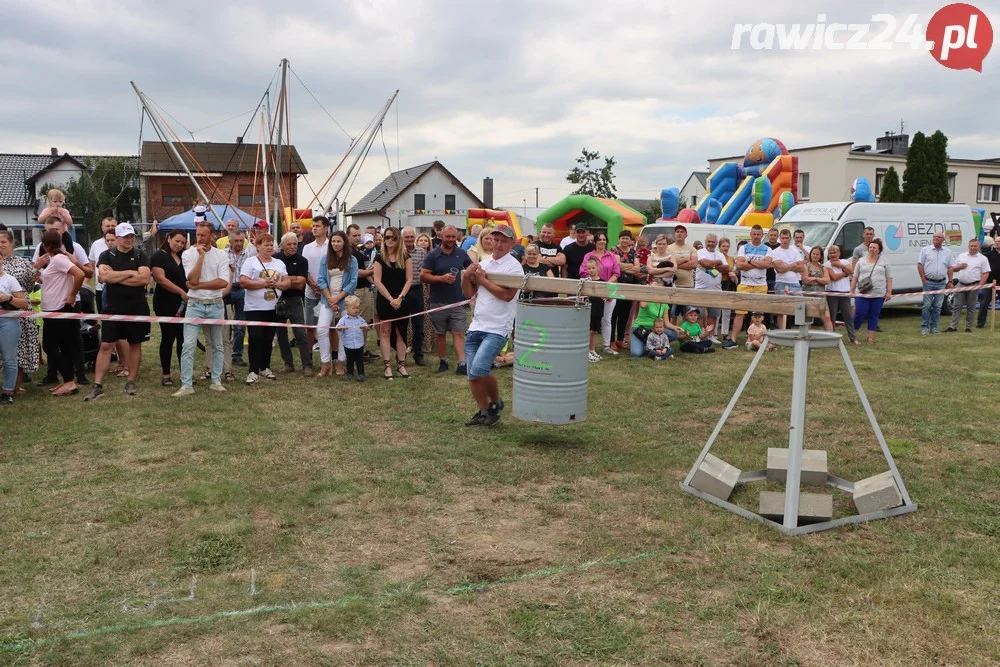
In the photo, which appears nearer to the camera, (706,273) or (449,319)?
(449,319)

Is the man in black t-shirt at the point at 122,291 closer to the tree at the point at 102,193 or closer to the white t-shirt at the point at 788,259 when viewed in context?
the white t-shirt at the point at 788,259

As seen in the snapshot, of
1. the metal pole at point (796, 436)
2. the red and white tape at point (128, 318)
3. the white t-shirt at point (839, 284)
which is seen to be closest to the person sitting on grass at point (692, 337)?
the white t-shirt at point (839, 284)

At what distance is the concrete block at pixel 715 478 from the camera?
5.15m

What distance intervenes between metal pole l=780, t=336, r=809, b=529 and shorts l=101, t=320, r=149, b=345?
6.57 m

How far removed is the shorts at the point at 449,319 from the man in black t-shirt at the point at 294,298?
5.15 ft

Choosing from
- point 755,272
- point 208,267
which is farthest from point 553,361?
point 755,272

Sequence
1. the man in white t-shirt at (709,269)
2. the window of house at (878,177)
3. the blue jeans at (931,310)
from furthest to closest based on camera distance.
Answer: the window of house at (878,177) < the blue jeans at (931,310) < the man in white t-shirt at (709,269)

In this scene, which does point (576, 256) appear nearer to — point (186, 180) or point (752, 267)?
point (752, 267)

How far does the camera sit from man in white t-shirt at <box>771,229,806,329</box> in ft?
39.8

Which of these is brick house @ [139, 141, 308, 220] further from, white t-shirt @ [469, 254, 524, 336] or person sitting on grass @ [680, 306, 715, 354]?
white t-shirt @ [469, 254, 524, 336]

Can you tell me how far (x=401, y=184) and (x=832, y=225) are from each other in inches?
1879

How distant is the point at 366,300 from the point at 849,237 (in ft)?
33.6

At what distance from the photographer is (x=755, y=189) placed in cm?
2155

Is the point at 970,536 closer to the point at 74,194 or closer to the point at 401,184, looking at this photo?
the point at 74,194
